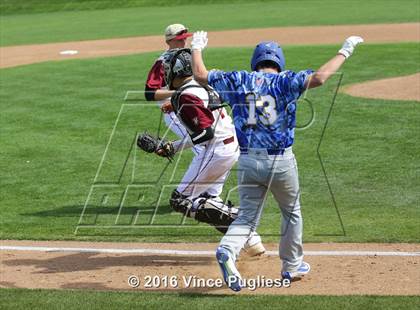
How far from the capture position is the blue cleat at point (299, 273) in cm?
787

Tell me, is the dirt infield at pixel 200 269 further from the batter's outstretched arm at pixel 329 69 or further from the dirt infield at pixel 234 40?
the dirt infield at pixel 234 40

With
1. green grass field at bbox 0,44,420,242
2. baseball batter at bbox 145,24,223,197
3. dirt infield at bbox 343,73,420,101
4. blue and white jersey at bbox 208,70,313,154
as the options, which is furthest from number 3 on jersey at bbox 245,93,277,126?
dirt infield at bbox 343,73,420,101

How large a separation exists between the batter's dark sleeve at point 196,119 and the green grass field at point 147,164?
1702 millimetres

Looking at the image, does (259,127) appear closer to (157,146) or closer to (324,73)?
(324,73)

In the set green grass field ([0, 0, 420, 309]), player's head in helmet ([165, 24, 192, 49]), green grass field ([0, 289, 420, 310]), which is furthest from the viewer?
player's head in helmet ([165, 24, 192, 49])

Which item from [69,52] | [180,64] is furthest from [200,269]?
[69,52]

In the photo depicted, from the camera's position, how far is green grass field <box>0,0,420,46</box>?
35375mm

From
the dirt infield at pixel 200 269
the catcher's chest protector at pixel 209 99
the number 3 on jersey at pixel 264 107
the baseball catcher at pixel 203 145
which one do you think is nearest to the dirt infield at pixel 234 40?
the dirt infield at pixel 200 269

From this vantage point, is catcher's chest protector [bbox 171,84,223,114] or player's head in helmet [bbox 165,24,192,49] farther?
player's head in helmet [bbox 165,24,192,49]

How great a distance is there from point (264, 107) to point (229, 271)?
1.51 m

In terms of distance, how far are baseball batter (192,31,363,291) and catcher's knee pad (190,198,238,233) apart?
3.49 feet

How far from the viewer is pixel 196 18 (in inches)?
1554

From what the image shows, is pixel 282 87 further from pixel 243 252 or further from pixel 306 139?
pixel 306 139

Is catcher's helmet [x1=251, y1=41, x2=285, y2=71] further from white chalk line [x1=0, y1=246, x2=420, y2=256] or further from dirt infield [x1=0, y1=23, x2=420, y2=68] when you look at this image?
dirt infield [x1=0, y1=23, x2=420, y2=68]
